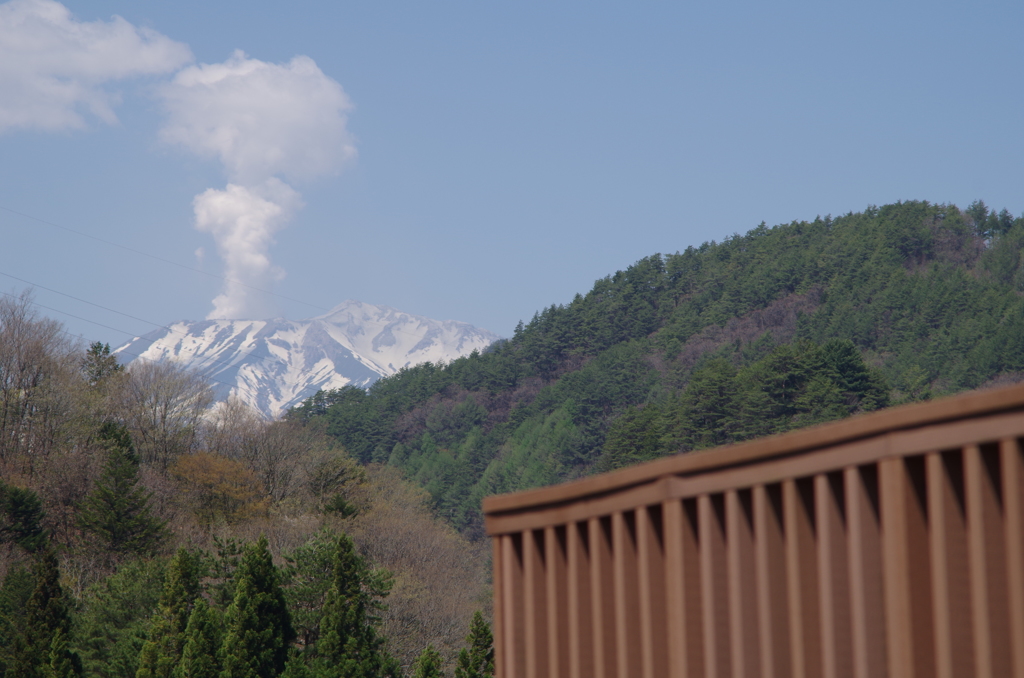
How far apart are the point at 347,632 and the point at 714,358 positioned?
202 ft

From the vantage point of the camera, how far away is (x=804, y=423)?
63.6 metres

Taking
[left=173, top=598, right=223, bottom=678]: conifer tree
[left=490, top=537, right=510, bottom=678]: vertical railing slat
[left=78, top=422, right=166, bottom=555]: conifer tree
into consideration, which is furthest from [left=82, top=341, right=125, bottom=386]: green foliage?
[left=490, top=537, right=510, bottom=678]: vertical railing slat

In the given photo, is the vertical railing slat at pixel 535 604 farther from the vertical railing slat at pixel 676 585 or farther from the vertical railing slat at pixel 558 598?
the vertical railing slat at pixel 676 585

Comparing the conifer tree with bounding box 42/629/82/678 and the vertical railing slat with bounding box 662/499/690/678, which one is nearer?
the vertical railing slat with bounding box 662/499/690/678

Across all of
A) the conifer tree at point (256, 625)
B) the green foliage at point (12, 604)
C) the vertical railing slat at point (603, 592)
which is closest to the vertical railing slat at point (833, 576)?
the vertical railing slat at point (603, 592)

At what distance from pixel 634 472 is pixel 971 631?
1.06m

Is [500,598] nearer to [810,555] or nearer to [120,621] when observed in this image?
[810,555]

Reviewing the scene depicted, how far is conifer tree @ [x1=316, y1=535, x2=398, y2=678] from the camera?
2725 centimetres

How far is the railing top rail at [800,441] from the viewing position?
230cm

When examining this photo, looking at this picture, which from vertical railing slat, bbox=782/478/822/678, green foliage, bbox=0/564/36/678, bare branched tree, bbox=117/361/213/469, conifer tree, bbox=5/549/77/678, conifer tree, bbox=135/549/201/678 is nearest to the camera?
vertical railing slat, bbox=782/478/822/678

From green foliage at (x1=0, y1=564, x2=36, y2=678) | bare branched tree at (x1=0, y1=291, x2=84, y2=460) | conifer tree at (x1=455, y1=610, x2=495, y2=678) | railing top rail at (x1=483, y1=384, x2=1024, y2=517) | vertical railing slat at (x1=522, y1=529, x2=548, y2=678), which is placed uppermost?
bare branched tree at (x1=0, y1=291, x2=84, y2=460)

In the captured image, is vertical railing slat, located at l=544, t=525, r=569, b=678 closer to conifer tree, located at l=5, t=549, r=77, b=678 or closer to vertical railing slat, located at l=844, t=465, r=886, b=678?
vertical railing slat, located at l=844, t=465, r=886, b=678

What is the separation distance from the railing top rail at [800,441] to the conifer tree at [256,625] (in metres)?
24.3

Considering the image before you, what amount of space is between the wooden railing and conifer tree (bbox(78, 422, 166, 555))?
121ft
